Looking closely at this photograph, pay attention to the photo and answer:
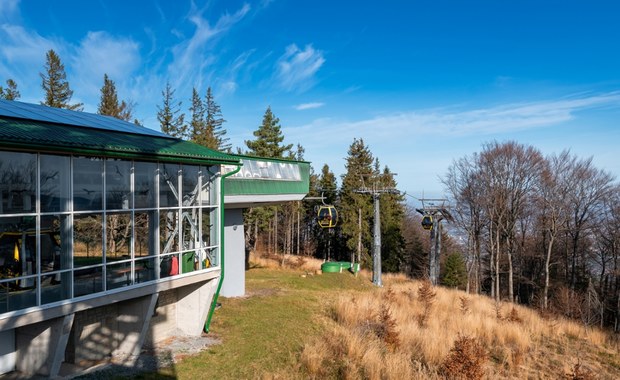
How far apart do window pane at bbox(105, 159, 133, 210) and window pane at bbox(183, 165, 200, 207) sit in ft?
5.81

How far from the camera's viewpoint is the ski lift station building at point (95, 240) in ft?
25.6

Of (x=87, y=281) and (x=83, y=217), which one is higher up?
(x=83, y=217)

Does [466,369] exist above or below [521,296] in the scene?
above

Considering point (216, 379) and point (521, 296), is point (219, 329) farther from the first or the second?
point (521, 296)

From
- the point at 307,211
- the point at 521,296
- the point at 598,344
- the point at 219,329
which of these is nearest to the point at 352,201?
the point at 307,211

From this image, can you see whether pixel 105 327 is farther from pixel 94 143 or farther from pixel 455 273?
pixel 455 273

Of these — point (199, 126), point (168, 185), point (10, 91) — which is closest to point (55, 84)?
point (10, 91)

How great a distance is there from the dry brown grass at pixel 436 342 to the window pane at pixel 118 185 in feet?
19.5

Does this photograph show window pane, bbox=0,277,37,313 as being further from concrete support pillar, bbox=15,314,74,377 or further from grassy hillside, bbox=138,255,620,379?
grassy hillside, bbox=138,255,620,379

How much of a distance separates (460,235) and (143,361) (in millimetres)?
27914

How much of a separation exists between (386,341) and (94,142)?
959cm

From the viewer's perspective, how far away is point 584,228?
2758 cm

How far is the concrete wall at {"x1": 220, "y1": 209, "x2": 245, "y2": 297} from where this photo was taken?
1661 cm

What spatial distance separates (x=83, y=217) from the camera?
31.7 ft
